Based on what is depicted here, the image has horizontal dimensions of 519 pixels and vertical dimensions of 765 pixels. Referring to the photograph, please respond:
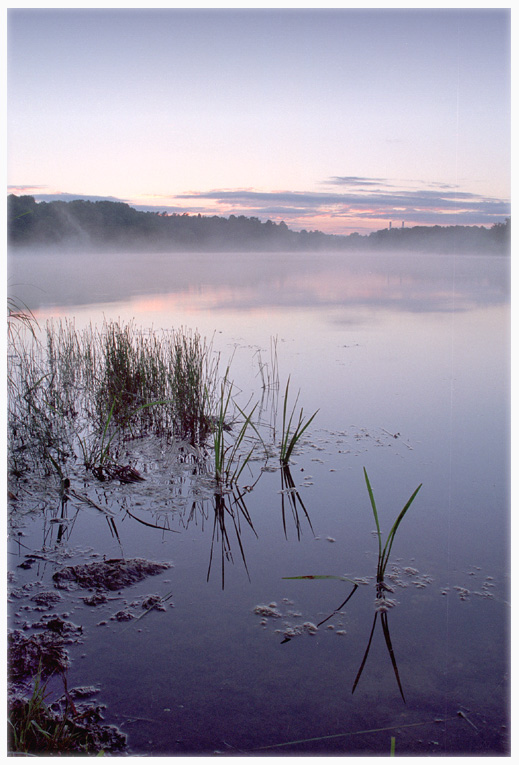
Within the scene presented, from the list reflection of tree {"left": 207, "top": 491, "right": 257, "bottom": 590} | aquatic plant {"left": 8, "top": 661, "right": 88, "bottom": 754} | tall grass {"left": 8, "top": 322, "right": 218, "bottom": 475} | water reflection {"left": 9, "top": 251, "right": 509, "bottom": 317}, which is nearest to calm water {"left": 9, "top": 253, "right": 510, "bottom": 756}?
reflection of tree {"left": 207, "top": 491, "right": 257, "bottom": 590}

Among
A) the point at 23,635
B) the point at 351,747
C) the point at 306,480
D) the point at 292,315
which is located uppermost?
the point at 292,315

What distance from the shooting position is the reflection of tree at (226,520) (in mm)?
2875

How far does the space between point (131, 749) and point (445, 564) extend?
1.64 meters

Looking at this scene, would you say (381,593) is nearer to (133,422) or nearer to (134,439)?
(134,439)

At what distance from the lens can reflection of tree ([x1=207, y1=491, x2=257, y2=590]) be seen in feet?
9.43

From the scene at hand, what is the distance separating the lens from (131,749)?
175 cm

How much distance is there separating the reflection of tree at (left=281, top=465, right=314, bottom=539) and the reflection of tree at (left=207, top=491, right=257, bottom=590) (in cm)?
24

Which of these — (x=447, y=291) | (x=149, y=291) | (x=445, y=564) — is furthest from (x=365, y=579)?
(x=447, y=291)

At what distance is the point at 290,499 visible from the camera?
11.3 feet

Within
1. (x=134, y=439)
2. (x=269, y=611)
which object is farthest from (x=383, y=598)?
(x=134, y=439)

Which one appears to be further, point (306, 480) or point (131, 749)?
point (306, 480)

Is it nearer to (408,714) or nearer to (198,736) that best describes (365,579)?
(408,714)

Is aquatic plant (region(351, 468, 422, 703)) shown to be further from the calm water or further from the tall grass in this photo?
the tall grass

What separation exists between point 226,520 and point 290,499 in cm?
45
